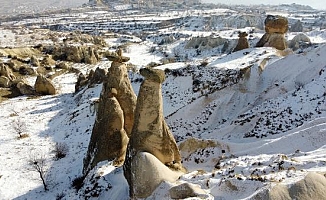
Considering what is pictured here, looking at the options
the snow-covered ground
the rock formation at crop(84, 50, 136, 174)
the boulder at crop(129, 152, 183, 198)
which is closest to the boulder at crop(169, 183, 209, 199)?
the snow-covered ground

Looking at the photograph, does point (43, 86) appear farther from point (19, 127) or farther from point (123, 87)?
point (123, 87)

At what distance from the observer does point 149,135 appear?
12.8 metres

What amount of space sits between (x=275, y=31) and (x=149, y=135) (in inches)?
1140

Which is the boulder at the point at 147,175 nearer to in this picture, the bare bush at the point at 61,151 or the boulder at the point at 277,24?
the bare bush at the point at 61,151

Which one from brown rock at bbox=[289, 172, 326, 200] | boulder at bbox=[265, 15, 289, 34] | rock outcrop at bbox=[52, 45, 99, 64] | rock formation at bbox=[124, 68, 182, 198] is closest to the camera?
brown rock at bbox=[289, 172, 326, 200]

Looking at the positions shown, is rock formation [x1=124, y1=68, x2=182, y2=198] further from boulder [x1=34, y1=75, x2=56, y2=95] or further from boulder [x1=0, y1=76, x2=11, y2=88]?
boulder [x1=0, y1=76, x2=11, y2=88]

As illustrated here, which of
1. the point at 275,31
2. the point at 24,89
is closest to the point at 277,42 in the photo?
the point at 275,31

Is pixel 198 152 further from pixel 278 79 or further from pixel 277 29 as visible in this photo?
pixel 277 29

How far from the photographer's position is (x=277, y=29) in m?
35.9

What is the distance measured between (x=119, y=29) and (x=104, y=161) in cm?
15995

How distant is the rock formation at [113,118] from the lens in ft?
51.5

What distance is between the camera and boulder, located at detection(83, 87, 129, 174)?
15656mm

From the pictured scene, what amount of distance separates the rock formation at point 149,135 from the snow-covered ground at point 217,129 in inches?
41.8

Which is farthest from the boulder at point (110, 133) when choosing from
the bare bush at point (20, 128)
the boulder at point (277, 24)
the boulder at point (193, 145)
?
the boulder at point (277, 24)
